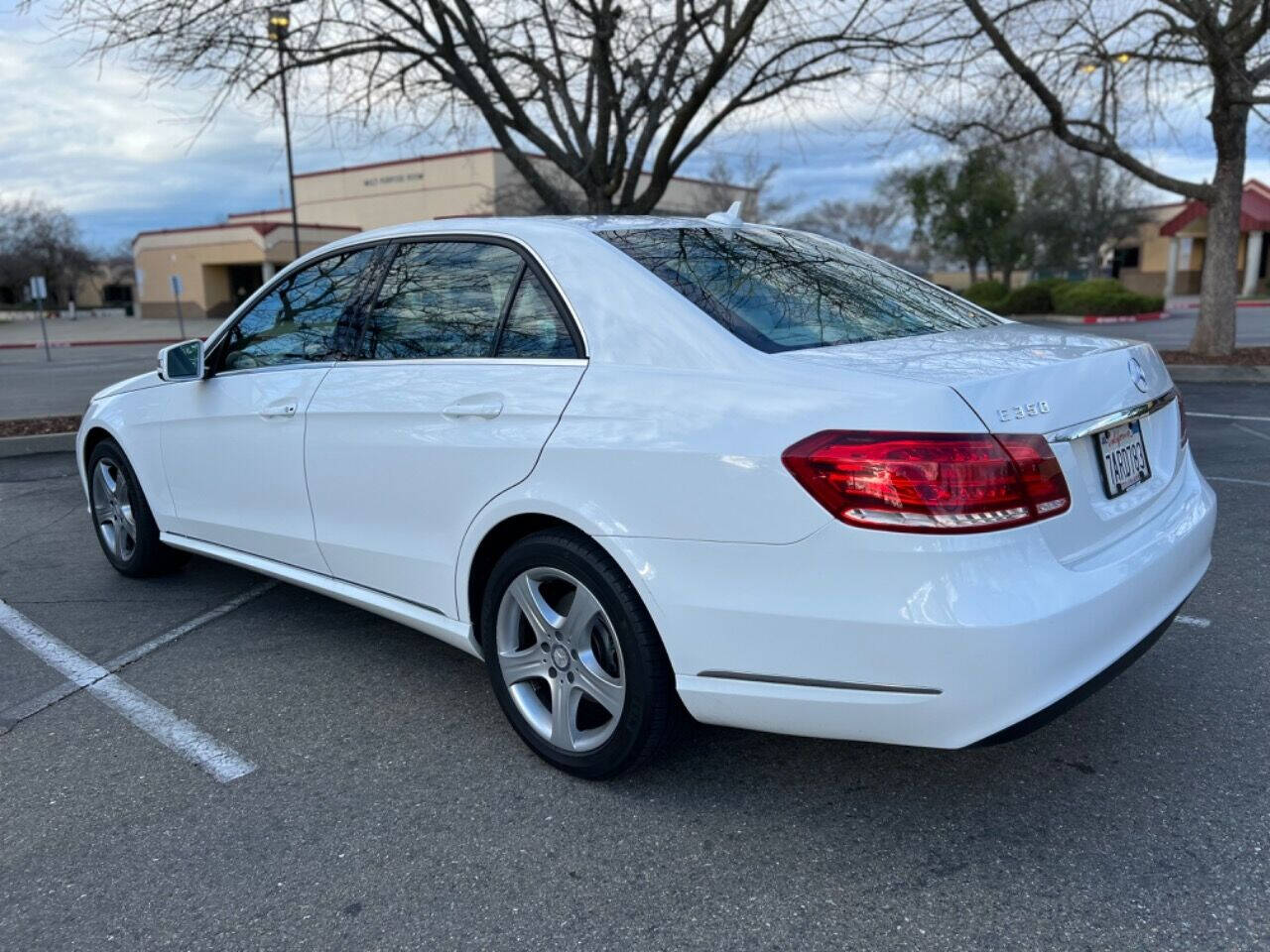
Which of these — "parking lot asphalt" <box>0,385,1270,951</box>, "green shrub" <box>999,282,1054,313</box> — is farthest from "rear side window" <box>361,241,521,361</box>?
"green shrub" <box>999,282,1054,313</box>

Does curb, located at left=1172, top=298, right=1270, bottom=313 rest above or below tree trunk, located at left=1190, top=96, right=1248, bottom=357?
below

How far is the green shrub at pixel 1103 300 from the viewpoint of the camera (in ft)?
99.6

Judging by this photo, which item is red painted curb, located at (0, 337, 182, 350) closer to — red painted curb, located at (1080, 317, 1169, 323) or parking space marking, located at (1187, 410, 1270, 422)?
red painted curb, located at (1080, 317, 1169, 323)

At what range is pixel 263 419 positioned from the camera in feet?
13.1

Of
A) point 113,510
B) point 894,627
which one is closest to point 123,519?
point 113,510

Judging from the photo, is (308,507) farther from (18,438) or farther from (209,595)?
(18,438)

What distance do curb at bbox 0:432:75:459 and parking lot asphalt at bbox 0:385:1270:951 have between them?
20.6ft

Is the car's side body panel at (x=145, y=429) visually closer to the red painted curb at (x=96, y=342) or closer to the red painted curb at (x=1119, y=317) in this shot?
the red painted curb at (x=1119, y=317)

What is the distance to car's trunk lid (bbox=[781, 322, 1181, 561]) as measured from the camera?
8.04ft

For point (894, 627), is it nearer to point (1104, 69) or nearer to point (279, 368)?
point (279, 368)

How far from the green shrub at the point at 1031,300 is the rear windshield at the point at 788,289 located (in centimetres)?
3218

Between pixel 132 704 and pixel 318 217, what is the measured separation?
58.1 meters

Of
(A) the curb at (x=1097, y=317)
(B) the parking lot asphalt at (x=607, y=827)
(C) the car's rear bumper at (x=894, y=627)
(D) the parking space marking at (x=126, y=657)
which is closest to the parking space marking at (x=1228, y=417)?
(B) the parking lot asphalt at (x=607, y=827)

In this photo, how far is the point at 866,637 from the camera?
7.84 ft
